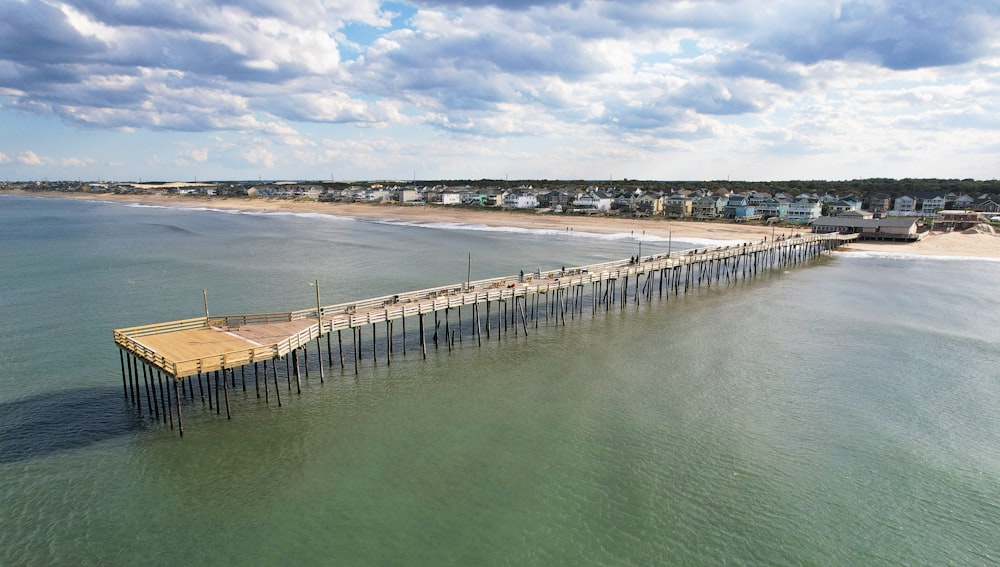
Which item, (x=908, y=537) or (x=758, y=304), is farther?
(x=758, y=304)

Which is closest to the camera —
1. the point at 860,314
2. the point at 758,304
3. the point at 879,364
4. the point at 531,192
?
the point at 879,364

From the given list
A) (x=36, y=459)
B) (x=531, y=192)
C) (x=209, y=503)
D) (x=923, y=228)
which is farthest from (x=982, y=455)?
(x=531, y=192)

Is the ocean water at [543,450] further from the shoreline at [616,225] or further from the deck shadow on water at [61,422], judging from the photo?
the shoreline at [616,225]

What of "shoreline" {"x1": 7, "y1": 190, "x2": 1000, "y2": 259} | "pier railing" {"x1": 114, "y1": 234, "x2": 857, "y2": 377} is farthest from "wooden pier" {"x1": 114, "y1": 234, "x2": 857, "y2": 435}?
"shoreline" {"x1": 7, "y1": 190, "x2": 1000, "y2": 259}

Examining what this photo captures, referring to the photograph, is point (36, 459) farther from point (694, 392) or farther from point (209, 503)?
point (694, 392)

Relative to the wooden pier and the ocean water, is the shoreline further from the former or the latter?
the ocean water

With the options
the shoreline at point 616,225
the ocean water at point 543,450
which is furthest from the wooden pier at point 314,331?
the shoreline at point 616,225
